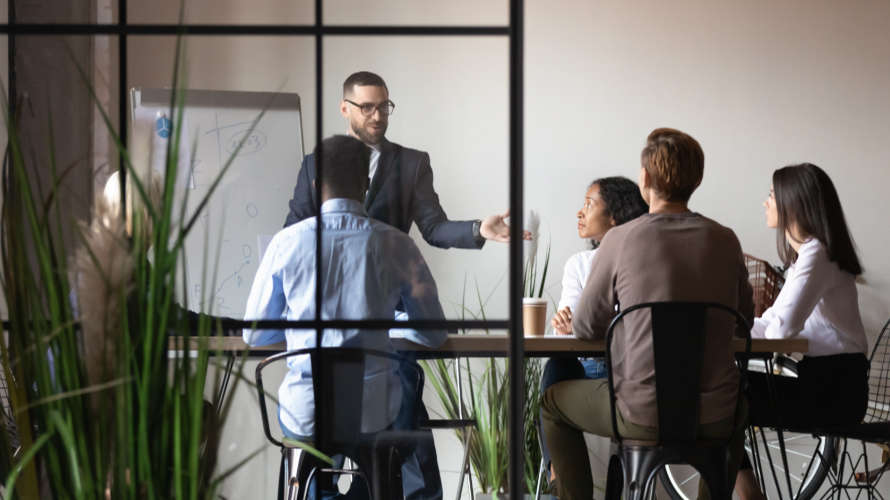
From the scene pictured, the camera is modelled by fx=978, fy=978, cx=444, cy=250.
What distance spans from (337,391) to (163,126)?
45 cm

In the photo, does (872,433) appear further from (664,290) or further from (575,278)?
(575,278)

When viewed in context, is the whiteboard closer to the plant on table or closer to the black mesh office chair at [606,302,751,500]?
the plant on table

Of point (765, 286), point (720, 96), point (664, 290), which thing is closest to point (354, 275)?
point (664, 290)

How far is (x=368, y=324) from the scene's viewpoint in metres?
1.44

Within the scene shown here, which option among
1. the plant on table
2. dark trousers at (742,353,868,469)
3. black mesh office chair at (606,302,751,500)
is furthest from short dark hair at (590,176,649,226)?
the plant on table

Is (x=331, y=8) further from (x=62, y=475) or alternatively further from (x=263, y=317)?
(x=62, y=475)

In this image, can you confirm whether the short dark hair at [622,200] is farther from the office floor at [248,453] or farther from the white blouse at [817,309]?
the office floor at [248,453]

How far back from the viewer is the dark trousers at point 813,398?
10.4 ft

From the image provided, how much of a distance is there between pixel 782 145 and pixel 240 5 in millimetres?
4218

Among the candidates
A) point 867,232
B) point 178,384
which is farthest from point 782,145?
point 178,384

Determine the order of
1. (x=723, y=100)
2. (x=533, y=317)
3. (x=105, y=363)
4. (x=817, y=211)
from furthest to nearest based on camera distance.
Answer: (x=723, y=100)
(x=817, y=211)
(x=533, y=317)
(x=105, y=363)

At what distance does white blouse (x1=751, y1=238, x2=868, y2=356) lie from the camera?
3.18 m

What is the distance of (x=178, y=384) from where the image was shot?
110 cm

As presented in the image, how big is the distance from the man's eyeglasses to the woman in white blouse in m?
2.12
